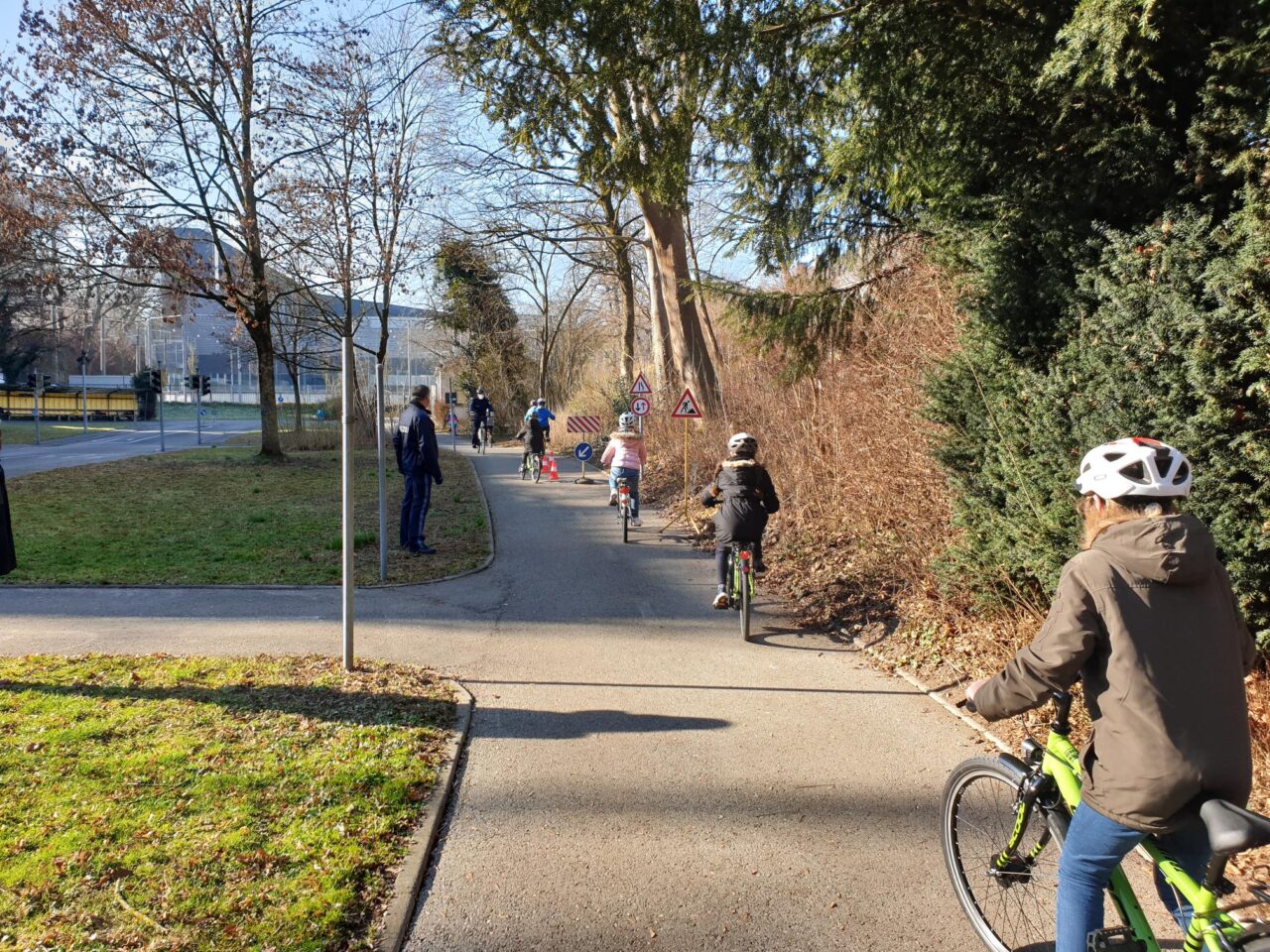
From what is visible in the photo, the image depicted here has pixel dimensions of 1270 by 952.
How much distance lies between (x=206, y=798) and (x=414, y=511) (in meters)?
8.11

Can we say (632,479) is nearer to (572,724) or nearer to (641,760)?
(572,724)

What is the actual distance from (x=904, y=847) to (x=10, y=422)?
63.6 meters

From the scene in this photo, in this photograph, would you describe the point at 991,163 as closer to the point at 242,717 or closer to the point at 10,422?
the point at 242,717

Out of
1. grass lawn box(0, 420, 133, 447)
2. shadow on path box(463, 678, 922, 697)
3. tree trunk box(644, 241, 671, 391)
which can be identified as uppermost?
tree trunk box(644, 241, 671, 391)

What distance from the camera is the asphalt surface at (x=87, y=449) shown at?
2761 cm

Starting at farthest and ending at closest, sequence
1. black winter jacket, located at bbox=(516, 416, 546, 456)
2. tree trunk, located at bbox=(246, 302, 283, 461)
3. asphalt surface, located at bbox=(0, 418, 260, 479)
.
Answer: asphalt surface, located at bbox=(0, 418, 260, 479) → tree trunk, located at bbox=(246, 302, 283, 461) → black winter jacket, located at bbox=(516, 416, 546, 456)

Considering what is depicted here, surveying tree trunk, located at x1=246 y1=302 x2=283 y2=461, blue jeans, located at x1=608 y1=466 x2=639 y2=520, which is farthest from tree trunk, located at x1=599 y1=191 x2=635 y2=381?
blue jeans, located at x1=608 y1=466 x2=639 y2=520

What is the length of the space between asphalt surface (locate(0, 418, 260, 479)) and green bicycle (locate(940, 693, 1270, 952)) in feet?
75.1

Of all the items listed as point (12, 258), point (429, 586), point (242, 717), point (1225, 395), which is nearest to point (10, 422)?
point (12, 258)

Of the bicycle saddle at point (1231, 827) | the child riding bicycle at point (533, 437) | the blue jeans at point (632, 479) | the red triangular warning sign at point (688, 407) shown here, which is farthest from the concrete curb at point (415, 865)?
the child riding bicycle at point (533, 437)

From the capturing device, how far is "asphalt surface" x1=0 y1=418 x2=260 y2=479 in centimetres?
2761

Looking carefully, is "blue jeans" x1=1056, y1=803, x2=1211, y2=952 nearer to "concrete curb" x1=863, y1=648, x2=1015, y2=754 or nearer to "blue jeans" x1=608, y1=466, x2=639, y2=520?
"concrete curb" x1=863, y1=648, x2=1015, y2=754

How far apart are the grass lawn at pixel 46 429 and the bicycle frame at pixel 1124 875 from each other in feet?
137

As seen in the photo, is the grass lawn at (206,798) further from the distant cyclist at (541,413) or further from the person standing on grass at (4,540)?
the distant cyclist at (541,413)
